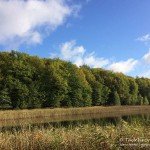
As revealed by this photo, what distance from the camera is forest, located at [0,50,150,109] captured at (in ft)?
240

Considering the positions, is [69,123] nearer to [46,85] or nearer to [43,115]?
Result: [43,115]

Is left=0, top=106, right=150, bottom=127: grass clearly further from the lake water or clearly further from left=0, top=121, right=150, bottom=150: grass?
left=0, top=121, right=150, bottom=150: grass

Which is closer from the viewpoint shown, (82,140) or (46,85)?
(82,140)

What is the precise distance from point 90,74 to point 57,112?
3706 centimetres

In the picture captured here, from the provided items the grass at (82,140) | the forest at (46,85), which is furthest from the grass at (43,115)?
the grass at (82,140)

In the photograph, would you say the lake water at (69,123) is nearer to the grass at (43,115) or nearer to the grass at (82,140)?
the grass at (82,140)

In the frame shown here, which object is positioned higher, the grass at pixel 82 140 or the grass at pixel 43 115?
the grass at pixel 43 115

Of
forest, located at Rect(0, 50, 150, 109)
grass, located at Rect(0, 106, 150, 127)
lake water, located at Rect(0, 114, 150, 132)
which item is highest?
forest, located at Rect(0, 50, 150, 109)

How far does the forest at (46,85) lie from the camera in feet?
240

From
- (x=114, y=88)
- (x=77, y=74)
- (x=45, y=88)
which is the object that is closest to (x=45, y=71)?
(x=45, y=88)

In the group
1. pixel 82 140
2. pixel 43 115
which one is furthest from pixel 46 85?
pixel 82 140

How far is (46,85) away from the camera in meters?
79.7

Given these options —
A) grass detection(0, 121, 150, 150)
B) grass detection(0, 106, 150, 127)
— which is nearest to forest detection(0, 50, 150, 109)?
grass detection(0, 106, 150, 127)

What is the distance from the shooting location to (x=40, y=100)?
3034 inches
